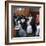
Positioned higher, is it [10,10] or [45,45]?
[10,10]

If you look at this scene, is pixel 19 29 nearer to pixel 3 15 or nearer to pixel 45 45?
pixel 3 15

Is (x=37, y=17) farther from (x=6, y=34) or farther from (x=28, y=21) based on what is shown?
(x=6, y=34)

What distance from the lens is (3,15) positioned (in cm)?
155

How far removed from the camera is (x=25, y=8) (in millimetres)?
1618

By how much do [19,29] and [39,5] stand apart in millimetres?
453

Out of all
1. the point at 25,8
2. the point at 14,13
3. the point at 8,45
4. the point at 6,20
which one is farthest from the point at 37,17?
the point at 8,45

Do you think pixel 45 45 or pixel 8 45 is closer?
pixel 8 45

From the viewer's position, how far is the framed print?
1.57 m

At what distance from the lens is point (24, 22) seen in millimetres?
1614

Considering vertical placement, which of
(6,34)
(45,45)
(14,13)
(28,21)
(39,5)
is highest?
(39,5)

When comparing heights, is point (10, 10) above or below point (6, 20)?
above

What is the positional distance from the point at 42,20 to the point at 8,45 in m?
0.60

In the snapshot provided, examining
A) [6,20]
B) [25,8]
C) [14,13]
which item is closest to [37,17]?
[25,8]

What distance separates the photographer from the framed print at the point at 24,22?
1567 mm
